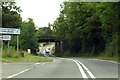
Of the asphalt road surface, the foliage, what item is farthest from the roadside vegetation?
the asphalt road surface

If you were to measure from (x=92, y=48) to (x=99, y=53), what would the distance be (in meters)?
4.61

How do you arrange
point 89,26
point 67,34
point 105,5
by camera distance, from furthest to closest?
point 67,34, point 89,26, point 105,5

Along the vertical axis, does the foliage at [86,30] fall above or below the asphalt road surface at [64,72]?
above

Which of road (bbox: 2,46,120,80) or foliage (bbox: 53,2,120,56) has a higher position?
foliage (bbox: 53,2,120,56)

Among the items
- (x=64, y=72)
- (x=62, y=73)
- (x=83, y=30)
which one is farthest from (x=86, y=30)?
(x=62, y=73)

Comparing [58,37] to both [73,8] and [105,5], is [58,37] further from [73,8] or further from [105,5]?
[105,5]

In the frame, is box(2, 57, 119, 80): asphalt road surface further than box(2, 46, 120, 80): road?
Yes

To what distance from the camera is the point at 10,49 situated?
4494 centimetres

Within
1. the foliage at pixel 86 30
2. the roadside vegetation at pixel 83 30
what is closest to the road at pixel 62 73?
the roadside vegetation at pixel 83 30

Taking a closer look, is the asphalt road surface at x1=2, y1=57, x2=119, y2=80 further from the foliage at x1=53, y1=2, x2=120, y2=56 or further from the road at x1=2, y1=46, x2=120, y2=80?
the foliage at x1=53, y1=2, x2=120, y2=56

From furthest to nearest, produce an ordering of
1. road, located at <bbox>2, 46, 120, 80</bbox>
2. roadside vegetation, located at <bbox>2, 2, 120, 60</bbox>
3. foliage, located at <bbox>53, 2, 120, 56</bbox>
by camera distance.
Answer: foliage, located at <bbox>53, 2, 120, 56</bbox> → roadside vegetation, located at <bbox>2, 2, 120, 60</bbox> → road, located at <bbox>2, 46, 120, 80</bbox>

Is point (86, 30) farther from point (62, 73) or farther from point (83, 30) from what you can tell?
point (62, 73)

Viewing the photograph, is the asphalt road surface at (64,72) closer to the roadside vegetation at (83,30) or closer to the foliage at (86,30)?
the roadside vegetation at (83,30)

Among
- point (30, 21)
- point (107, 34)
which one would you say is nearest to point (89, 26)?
point (107, 34)
